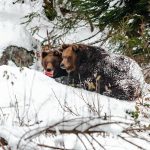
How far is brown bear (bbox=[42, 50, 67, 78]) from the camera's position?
6.09 metres

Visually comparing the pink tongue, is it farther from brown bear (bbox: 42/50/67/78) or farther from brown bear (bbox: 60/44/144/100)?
brown bear (bbox: 60/44/144/100)

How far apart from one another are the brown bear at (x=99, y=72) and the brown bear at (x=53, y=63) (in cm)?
8

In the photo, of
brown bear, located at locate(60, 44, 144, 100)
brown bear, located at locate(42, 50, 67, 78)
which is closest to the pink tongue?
brown bear, located at locate(42, 50, 67, 78)

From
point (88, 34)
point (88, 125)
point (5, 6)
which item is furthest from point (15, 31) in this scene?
point (88, 125)

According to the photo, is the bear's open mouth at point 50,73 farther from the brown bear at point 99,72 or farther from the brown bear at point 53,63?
the brown bear at point 99,72

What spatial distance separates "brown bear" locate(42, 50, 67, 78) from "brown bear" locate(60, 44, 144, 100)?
77 mm

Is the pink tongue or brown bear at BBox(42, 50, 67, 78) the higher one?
brown bear at BBox(42, 50, 67, 78)

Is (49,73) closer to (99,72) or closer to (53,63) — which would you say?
(53,63)

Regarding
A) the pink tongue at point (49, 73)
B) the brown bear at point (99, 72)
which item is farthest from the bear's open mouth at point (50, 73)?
the brown bear at point (99, 72)

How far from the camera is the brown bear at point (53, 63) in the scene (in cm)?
609

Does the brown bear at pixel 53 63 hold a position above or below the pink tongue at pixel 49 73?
above

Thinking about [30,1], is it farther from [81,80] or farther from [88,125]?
[88,125]

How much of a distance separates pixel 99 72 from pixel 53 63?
0.59 metres

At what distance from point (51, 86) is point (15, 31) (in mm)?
2053
